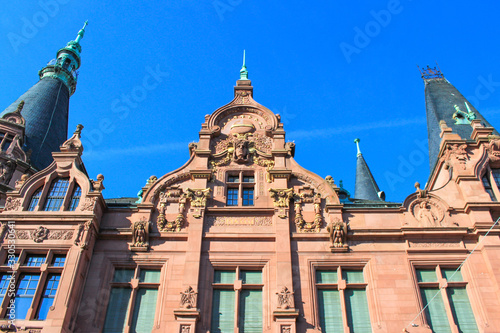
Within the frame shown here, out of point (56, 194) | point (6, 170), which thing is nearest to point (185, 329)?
point (56, 194)

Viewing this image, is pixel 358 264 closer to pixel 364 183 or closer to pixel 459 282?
pixel 459 282

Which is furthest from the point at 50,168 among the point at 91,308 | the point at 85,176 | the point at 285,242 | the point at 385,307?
the point at 385,307

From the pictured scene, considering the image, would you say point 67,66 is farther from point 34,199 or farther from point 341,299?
point 341,299

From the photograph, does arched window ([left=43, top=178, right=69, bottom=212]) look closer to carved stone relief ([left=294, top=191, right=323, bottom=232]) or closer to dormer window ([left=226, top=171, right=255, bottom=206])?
dormer window ([left=226, top=171, right=255, bottom=206])

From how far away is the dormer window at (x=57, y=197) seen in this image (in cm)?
2189

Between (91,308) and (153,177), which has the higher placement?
(153,177)

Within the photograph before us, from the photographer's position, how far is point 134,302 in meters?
19.6

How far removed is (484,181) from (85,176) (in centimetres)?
1864

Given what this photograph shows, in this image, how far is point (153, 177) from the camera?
23562 mm

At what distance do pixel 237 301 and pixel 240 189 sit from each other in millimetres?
5629

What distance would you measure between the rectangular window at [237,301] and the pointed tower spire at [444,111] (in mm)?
15501

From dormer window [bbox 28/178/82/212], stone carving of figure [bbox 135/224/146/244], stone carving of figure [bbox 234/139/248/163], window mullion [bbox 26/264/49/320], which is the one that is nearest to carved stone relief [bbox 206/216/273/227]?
stone carving of figure [bbox 135/224/146/244]

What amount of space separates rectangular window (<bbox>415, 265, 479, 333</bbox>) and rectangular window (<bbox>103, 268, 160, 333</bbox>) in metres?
10.7

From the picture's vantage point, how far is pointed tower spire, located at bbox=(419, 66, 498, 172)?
29.4 m
